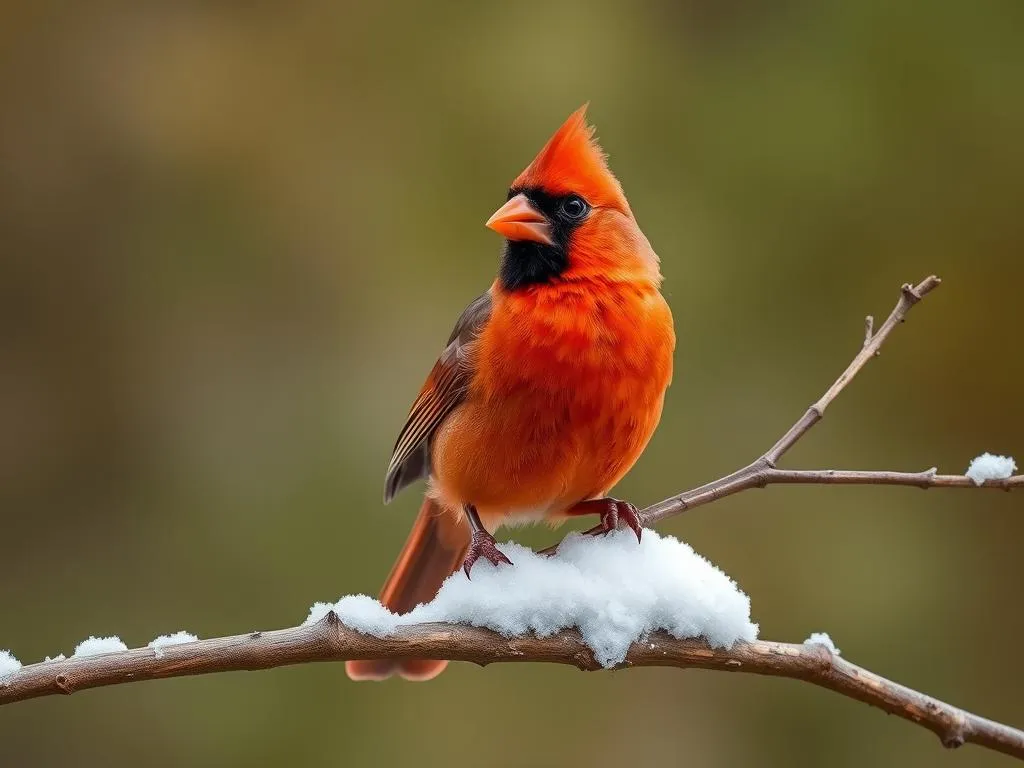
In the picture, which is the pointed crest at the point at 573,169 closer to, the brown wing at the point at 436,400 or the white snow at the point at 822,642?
the brown wing at the point at 436,400

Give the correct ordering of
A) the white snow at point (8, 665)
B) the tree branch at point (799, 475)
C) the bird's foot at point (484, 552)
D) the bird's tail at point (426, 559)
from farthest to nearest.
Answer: the bird's tail at point (426, 559) → the bird's foot at point (484, 552) → the tree branch at point (799, 475) → the white snow at point (8, 665)

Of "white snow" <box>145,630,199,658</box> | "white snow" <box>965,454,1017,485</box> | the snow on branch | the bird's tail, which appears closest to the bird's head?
the snow on branch

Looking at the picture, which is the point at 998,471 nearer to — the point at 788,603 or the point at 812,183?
the point at 788,603

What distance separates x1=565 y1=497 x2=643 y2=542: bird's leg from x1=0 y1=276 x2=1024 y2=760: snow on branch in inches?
6.4

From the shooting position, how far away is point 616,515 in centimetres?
273

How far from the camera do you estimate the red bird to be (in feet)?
8.68

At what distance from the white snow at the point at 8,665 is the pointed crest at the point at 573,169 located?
4.71 ft

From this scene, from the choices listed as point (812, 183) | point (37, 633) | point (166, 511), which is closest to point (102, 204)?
point (166, 511)

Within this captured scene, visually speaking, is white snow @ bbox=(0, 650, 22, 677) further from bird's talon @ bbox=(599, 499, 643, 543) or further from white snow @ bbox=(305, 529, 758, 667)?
bird's talon @ bbox=(599, 499, 643, 543)

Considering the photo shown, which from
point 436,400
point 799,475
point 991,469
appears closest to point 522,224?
point 436,400

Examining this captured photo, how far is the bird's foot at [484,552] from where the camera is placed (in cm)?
255

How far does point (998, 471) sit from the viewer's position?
2.16 m

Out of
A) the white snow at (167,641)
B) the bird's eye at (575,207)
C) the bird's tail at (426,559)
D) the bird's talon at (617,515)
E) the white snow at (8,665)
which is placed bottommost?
the white snow at (8,665)

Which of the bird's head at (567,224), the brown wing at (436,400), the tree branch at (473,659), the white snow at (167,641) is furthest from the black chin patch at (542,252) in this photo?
the white snow at (167,641)
